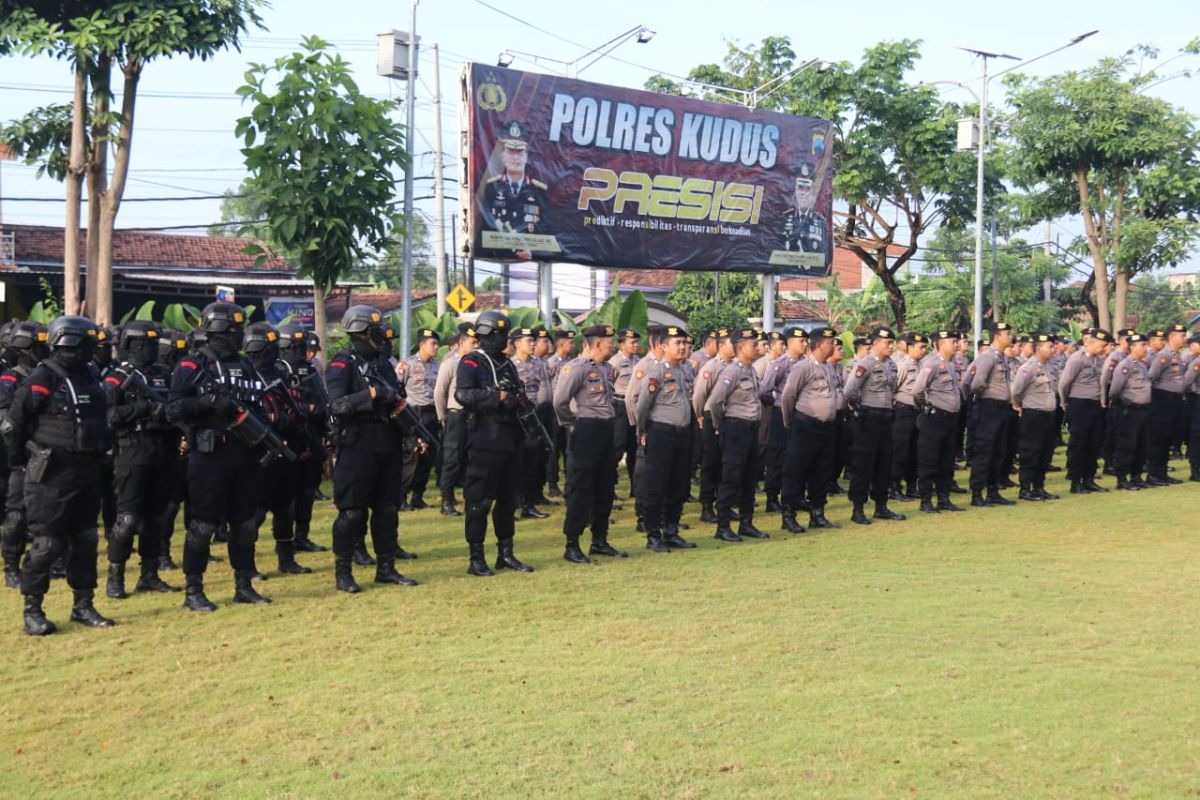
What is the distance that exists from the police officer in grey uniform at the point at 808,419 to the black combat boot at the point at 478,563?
144 inches

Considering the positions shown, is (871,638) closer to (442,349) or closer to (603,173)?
(442,349)

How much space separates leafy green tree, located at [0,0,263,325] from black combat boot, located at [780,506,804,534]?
9722mm

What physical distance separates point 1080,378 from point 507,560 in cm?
911

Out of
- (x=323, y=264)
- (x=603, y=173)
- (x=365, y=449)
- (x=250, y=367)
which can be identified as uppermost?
(x=603, y=173)

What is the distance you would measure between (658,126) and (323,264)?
8445mm

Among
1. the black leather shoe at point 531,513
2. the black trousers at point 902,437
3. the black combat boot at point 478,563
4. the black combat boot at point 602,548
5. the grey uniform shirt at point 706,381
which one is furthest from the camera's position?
the black trousers at point 902,437

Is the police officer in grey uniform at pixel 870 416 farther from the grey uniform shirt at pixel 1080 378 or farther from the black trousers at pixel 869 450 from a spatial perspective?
the grey uniform shirt at pixel 1080 378

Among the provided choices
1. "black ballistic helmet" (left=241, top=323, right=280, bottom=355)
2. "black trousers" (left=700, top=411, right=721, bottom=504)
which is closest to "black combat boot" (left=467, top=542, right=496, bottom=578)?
"black ballistic helmet" (left=241, top=323, right=280, bottom=355)

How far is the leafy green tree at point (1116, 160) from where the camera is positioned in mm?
28547

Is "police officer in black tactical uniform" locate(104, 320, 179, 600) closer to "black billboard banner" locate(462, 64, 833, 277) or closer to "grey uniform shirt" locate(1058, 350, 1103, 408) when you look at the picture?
"black billboard banner" locate(462, 64, 833, 277)

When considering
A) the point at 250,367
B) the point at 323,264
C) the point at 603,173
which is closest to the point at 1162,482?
the point at 603,173

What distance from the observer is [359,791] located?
4.94 meters

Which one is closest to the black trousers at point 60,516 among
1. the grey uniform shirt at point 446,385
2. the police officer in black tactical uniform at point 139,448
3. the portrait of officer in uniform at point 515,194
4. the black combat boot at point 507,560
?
the police officer in black tactical uniform at point 139,448

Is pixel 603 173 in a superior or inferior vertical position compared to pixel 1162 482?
superior
